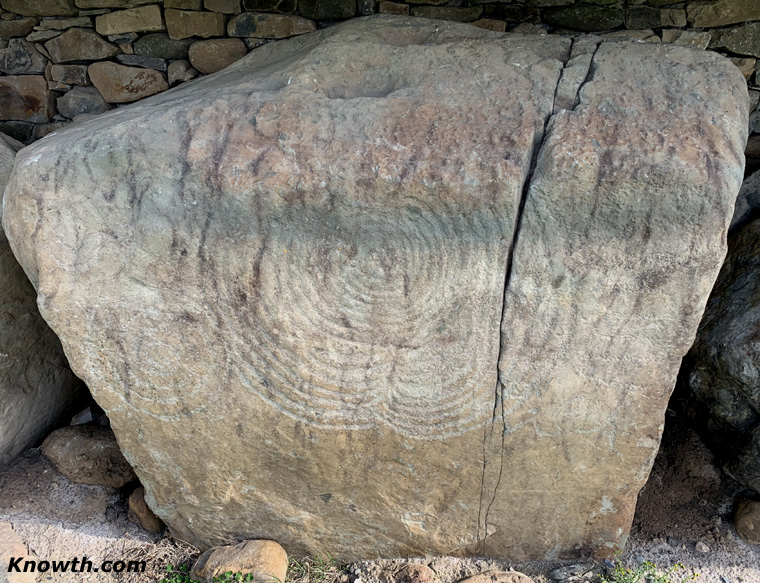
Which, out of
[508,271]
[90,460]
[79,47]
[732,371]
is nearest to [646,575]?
[732,371]

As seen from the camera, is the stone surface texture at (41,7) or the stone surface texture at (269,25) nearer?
the stone surface texture at (269,25)

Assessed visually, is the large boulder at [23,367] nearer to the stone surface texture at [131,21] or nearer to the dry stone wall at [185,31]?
the dry stone wall at [185,31]

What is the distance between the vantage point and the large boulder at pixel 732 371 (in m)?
2.64

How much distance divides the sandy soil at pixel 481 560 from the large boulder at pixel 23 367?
0.16 meters

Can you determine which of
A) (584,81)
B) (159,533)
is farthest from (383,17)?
(159,533)

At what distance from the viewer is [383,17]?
291cm

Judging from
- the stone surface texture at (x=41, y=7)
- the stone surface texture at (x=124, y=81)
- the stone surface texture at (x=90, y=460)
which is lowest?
the stone surface texture at (x=90, y=460)

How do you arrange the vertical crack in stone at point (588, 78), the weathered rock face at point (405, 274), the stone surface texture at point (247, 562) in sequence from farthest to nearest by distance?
the stone surface texture at point (247, 562) < the vertical crack in stone at point (588, 78) < the weathered rock face at point (405, 274)

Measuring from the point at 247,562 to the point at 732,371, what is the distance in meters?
2.10

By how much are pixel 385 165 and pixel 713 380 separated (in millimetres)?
1694

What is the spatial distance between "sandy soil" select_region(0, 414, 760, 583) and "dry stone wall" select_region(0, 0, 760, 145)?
1684 mm

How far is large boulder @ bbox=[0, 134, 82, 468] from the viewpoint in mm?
2951

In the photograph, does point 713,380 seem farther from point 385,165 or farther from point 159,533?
point 159,533

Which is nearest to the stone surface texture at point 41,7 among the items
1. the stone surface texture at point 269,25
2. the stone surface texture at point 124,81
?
the stone surface texture at point 124,81
